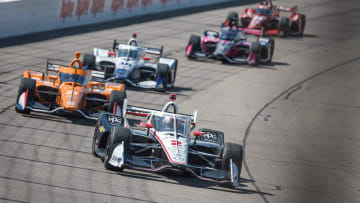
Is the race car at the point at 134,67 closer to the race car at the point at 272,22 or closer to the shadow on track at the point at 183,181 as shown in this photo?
the shadow on track at the point at 183,181

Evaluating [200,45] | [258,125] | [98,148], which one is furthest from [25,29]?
[98,148]

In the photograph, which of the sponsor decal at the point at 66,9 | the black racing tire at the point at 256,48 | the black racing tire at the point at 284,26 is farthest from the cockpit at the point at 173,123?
the black racing tire at the point at 284,26

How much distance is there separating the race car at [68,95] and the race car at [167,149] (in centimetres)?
199

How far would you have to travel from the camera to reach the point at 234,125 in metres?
16.2

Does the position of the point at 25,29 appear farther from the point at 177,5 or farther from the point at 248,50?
the point at 177,5

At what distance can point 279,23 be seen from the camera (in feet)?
108

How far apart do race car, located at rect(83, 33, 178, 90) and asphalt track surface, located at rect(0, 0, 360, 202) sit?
1.91ft

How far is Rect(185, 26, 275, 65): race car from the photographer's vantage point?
992 inches

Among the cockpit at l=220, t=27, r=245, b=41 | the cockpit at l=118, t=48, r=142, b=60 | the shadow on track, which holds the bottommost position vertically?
the shadow on track

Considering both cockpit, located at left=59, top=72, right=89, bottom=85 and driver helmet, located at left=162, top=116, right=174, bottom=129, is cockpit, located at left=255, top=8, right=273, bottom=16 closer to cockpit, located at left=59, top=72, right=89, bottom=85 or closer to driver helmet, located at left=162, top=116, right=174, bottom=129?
cockpit, located at left=59, top=72, right=89, bottom=85

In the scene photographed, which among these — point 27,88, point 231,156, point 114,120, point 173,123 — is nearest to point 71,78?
point 27,88

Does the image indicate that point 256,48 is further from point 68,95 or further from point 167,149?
point 167,149

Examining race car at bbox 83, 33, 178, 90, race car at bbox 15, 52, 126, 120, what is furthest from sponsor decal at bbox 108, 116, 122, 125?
race car at bbox 83, 33, 178, 90

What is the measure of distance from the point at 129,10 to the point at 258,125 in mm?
20120
